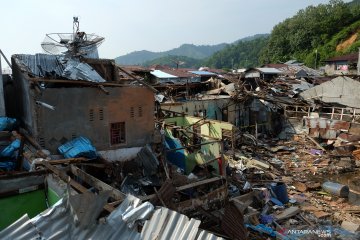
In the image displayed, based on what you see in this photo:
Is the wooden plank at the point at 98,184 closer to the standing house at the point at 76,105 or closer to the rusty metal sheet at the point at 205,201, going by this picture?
the rusty metal sheet at the point at 205,201

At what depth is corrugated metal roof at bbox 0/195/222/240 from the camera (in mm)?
4289

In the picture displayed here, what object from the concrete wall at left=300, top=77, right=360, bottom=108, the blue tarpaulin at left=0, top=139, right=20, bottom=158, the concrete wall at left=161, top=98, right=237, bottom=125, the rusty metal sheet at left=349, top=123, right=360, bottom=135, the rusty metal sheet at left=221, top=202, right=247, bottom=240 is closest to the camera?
the rusty metal sheet at left=221, top=202, right=247, bottom=240

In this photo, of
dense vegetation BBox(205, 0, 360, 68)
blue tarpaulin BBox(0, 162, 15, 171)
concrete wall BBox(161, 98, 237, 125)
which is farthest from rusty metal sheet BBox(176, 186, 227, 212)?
dense vegetation BBox(205, 0, 360, 68)

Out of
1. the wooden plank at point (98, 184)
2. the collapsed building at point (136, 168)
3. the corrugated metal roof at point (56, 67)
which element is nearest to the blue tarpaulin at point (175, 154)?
the collapsed building at point (136, 168)

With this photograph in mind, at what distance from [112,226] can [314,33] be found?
70558 millimetres

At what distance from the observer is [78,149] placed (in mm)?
11586

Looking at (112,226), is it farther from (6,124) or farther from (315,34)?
(315,34)

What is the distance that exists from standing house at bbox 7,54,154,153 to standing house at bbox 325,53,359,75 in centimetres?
4049

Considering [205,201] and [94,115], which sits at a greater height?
[94,115]

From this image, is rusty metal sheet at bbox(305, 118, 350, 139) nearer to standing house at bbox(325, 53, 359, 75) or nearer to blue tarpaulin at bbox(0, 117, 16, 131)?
blue tarpaulin at bbox(0, 117, 16, 131)

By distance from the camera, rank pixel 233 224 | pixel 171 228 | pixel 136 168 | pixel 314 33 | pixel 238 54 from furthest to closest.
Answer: pixel 238 54, pixel 314 33, pixel 136 168, pixel 233 224, pixel 171 228

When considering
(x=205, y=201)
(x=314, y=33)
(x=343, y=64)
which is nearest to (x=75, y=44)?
(x=205, y=201)

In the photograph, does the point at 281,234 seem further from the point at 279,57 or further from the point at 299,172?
the point at 279,57

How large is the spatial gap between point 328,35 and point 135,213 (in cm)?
7069
